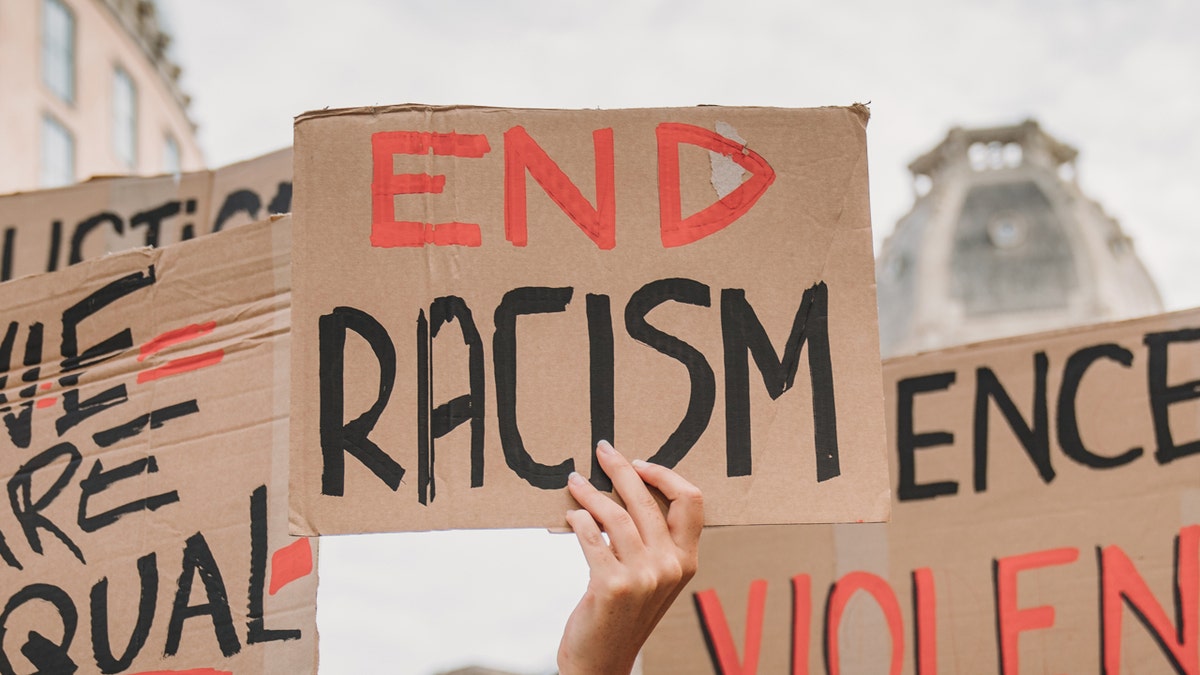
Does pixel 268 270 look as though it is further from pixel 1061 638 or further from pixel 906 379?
pixel 1061 638

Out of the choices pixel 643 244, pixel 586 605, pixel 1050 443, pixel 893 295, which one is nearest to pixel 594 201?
pixel 643 244

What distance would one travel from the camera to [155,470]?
1583mm

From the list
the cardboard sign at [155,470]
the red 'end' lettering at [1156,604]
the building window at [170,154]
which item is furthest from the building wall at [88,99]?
the red 'end' lettering at [1156,604]

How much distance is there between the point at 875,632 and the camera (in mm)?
1884

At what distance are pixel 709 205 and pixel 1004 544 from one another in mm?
804

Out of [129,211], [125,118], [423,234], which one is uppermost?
[125,118]

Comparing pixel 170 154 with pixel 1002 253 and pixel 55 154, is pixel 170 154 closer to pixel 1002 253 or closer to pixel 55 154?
pixel 55 154

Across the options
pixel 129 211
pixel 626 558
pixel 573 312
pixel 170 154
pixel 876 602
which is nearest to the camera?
pixel 626 558

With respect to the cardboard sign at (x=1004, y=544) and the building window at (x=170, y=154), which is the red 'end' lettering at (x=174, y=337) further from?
the building window at (x=170, y=154)

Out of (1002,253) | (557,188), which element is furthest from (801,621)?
(1002,253)

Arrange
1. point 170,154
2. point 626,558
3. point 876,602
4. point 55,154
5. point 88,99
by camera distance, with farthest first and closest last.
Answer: point 170,154 < point 88,99 < point 55,154 < point 876,602 < point 626,558

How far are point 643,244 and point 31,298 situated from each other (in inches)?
35.6

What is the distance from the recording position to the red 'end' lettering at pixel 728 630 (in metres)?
1.91

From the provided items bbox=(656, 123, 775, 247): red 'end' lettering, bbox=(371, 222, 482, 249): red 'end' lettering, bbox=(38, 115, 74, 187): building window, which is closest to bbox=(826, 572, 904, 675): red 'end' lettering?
bbox=(656, 123, 775, 247): red 'end' lettering
